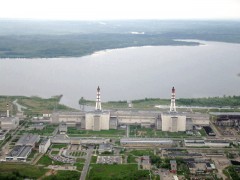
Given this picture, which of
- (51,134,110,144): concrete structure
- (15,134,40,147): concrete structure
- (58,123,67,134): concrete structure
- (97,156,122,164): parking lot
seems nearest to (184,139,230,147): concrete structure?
(97,156,122,164): parking lot

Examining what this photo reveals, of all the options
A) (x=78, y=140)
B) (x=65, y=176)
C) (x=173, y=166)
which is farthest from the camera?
(x=78, y=140)

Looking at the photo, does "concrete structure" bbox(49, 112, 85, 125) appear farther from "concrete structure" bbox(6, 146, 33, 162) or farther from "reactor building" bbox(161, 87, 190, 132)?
"reactor building" bbox(161, 87, 190, 132)

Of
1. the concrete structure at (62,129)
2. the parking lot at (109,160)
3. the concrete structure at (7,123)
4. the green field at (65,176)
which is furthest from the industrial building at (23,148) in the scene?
the parking lot at (109,160)

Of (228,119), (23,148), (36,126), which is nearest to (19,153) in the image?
(23,148)

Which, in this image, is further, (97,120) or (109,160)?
(97,120)

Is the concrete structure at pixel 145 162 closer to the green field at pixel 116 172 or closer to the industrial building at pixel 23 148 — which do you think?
the green field at pixel 116 172

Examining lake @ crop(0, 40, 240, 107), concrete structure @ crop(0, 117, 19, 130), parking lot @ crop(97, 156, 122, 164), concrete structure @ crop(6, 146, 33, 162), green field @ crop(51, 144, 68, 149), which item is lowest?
parking lot @ crop(97, 156, 122, 164)

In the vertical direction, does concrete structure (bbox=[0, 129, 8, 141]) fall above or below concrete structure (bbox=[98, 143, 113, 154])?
above

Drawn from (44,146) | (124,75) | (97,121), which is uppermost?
(124,75)

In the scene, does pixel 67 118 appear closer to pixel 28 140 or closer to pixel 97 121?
pixel 97 121
